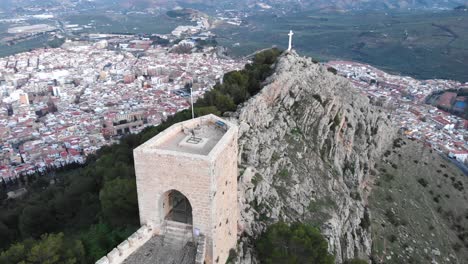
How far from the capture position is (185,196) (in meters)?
10.9

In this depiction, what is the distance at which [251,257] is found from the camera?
13047 mm

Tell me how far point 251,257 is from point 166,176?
5006mm

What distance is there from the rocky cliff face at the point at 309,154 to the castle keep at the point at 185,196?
257 centimetres

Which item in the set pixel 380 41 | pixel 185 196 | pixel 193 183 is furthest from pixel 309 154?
pixel 380 41

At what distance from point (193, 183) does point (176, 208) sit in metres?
2.48

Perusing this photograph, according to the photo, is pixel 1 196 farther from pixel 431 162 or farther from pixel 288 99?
pixel 431 162

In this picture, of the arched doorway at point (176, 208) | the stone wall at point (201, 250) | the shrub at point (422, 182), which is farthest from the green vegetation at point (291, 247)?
the shrub at point (422, 182)

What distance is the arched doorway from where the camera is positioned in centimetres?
1134

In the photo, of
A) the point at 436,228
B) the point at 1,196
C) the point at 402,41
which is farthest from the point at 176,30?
the point at 436,228

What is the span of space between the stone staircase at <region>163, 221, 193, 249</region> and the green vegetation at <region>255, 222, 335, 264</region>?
11.9ft

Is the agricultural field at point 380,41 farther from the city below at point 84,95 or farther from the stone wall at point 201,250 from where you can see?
the stone wall at point 201,250

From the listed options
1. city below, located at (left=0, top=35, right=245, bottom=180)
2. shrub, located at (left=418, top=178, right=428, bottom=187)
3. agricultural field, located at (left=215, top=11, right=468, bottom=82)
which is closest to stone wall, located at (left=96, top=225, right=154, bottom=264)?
shrub, located at (left=418, top=178, right=428, bottom=187)

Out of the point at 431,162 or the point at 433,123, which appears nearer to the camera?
the point at 431,162

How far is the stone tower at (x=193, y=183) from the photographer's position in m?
9.85
